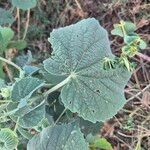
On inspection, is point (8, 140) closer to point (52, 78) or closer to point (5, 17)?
point (52, 78)

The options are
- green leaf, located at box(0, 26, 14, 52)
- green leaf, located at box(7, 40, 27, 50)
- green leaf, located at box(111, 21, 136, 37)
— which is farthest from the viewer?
green leaf, located at box(7, 40, 27, 50)

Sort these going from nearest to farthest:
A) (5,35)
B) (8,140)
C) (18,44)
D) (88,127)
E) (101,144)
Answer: (8,140)
(88,127)
(101,144)
(5,35)
(18,44)

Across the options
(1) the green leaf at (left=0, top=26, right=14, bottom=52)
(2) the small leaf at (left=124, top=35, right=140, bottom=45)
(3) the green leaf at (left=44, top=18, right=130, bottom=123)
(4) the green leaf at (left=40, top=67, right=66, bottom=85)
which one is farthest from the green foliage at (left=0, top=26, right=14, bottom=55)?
(2) the small leaf at (left=124, top=35, right=140, bottom=45)

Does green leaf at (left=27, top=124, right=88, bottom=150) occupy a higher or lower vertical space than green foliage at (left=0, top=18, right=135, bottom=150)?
lower

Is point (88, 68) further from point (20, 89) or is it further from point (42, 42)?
point (42, 42)

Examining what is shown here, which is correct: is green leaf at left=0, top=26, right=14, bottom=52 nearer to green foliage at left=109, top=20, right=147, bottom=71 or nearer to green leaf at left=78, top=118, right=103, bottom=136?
green leaf at left=78, top=118, right=103, bottom=136

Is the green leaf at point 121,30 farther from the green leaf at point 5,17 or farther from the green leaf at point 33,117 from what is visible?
the green leaf at point 5,17

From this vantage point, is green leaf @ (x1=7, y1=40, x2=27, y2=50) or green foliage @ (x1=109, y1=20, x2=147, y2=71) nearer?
green foliage @ (x1=109, y1=20, x2=147, y2=71)

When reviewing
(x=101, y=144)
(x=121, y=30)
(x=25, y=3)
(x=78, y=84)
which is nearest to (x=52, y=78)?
(x=78, y=84)
